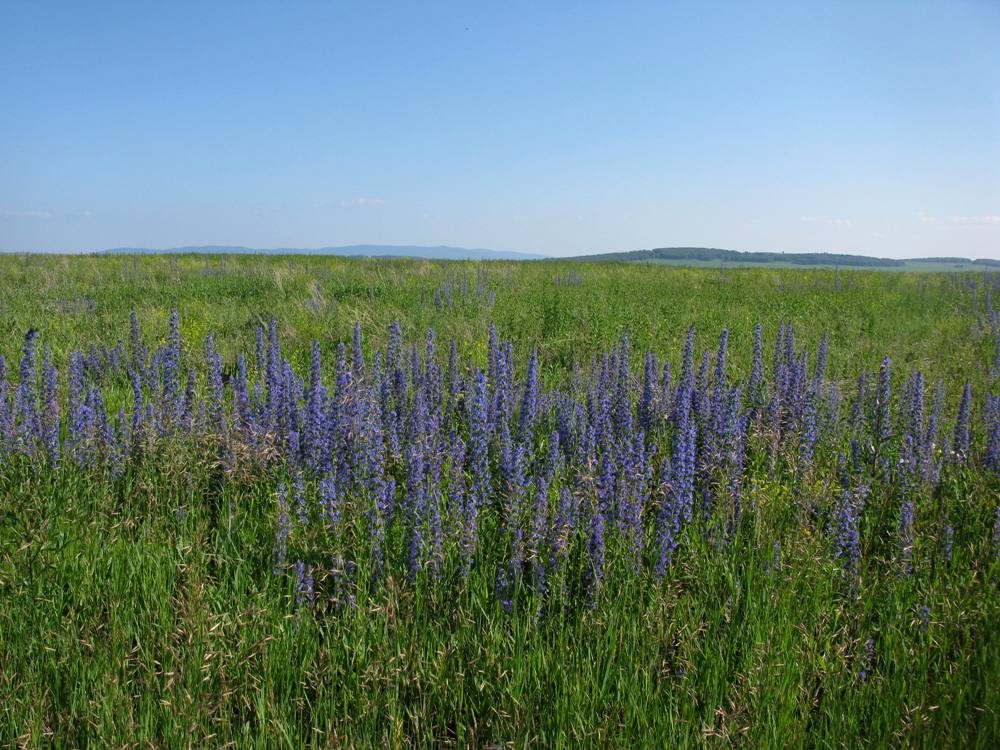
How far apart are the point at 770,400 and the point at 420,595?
136 inches

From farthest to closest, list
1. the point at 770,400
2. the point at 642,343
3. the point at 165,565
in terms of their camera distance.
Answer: the point at 642,343 → the point at 770,400 → the point at 165,565

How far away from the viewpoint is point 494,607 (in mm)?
2678

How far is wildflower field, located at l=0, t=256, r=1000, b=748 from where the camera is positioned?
2109mm

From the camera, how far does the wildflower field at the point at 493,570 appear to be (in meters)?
2.11

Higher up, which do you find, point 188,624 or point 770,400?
point 770,400

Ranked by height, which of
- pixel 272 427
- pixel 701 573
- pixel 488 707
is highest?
pixel 272 427

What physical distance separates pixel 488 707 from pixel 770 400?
3606 millimetres

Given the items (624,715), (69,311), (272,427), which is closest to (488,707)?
(624,715)

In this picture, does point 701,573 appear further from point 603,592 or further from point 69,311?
point 69,311

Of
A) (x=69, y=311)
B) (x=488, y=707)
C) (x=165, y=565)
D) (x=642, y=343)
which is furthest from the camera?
(x=69, y=311)

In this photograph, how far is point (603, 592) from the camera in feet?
8.69

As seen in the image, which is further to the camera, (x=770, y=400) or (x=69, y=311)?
(x=69, y=311)

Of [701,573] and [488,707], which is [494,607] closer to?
[488,707]

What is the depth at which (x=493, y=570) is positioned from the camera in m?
2.90
